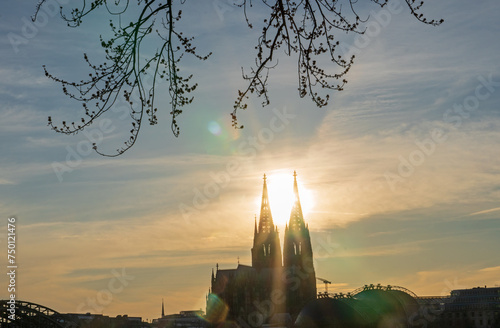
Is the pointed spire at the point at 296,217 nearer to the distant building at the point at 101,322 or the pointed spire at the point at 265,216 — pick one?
the pointed spire at the point at 265,216

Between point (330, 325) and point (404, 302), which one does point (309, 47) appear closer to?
point (330, 325)

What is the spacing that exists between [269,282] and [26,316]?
4920 cm

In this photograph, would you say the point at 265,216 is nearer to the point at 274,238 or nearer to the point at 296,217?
the point at 274,238

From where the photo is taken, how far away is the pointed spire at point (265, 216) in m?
134

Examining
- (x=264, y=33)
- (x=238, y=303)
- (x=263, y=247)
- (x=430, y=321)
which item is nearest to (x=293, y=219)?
(x=263, y=247)

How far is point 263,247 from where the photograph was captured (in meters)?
136

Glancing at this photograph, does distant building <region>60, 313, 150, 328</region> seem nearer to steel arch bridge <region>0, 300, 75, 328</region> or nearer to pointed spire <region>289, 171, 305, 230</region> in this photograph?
steel arch bridge <region>0, 300, 75, 328</region>

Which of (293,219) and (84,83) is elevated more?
(293,219)

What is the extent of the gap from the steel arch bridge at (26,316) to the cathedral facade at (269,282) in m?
38.9

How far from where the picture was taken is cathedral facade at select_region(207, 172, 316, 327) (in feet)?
420

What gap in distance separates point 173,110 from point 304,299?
121568mm

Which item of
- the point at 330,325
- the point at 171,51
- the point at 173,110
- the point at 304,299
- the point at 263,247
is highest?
the point at 263,247

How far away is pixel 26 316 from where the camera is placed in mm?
100062

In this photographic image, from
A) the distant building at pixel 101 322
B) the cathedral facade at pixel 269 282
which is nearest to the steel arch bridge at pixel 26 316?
the distant building at pixel 101 322
